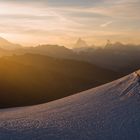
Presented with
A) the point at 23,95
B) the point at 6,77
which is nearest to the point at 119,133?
the point at 23,95

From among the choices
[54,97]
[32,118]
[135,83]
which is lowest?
Result: [54,97]

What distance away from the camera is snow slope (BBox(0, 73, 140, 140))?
22484mm

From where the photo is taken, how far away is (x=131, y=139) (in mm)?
21188

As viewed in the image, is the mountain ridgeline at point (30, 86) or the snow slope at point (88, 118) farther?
the mountain ridgeline at point (30, 86)

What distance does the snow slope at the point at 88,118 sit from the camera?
2248cm

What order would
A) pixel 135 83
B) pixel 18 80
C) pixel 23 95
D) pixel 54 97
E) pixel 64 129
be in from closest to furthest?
pixel 64 129 → pixel 135 83 → pixel 23 95 → pixel 54 97 → pixel 18 80

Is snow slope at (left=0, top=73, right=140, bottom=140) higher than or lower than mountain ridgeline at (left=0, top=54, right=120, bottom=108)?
higher

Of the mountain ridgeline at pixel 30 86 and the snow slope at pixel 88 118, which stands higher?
the snow slope at pixel 88 118

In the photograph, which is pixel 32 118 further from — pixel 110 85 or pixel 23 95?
pixel 23 95

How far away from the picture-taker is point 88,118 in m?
25.3

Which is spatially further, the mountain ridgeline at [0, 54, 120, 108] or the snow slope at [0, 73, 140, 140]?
the mountain ridgeline at [0, 54, 120, 108]

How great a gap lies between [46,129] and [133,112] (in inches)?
251

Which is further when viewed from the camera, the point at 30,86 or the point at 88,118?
the point at 30,86

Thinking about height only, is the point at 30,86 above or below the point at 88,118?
below
